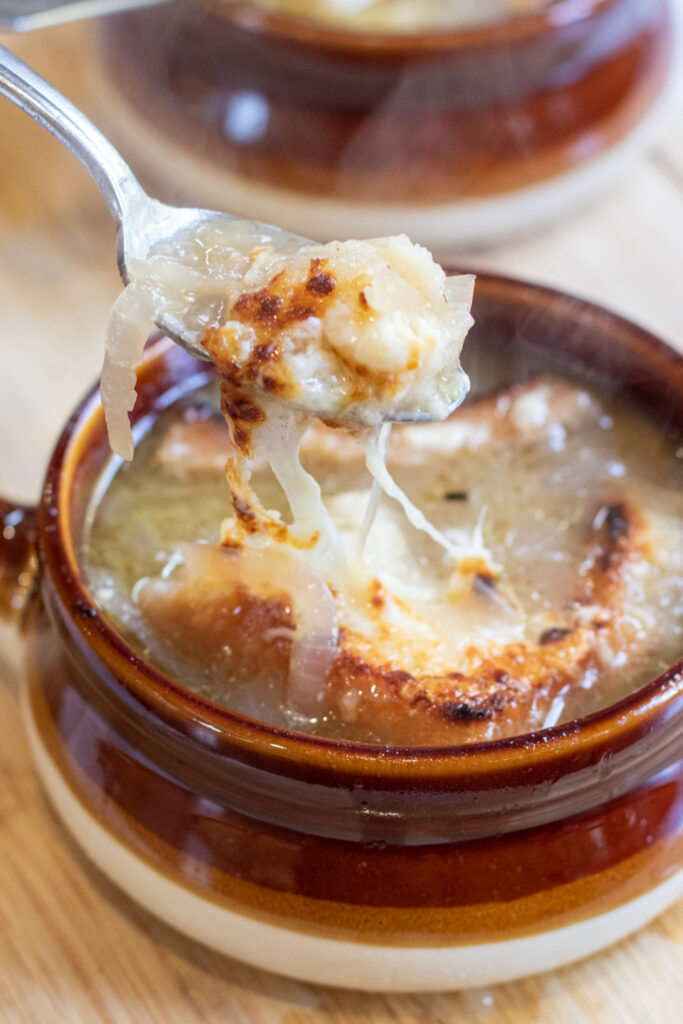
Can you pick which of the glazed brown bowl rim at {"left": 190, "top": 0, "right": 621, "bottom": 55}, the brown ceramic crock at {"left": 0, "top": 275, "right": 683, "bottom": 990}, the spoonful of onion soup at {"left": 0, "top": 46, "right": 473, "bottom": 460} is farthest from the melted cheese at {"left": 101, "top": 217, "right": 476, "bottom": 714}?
the glazed brown bowl rim at {"left": 190, "top": 0, "right": 621, "bottom": 55}

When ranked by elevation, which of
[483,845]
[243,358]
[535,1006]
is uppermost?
Answer: [243,358]

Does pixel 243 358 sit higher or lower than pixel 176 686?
higher

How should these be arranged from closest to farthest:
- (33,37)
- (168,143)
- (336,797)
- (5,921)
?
(336,797)
(5,921)
(168,143)
(33,37)

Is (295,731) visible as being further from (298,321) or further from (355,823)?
(298,321)

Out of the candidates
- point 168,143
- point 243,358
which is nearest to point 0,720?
point 243,358

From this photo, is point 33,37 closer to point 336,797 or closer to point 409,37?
point 409,37

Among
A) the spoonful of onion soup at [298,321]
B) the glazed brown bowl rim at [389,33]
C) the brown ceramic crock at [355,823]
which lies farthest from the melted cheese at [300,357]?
the glazed brown bowl rim at [389,33]

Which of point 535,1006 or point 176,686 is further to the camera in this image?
point 535,1006
